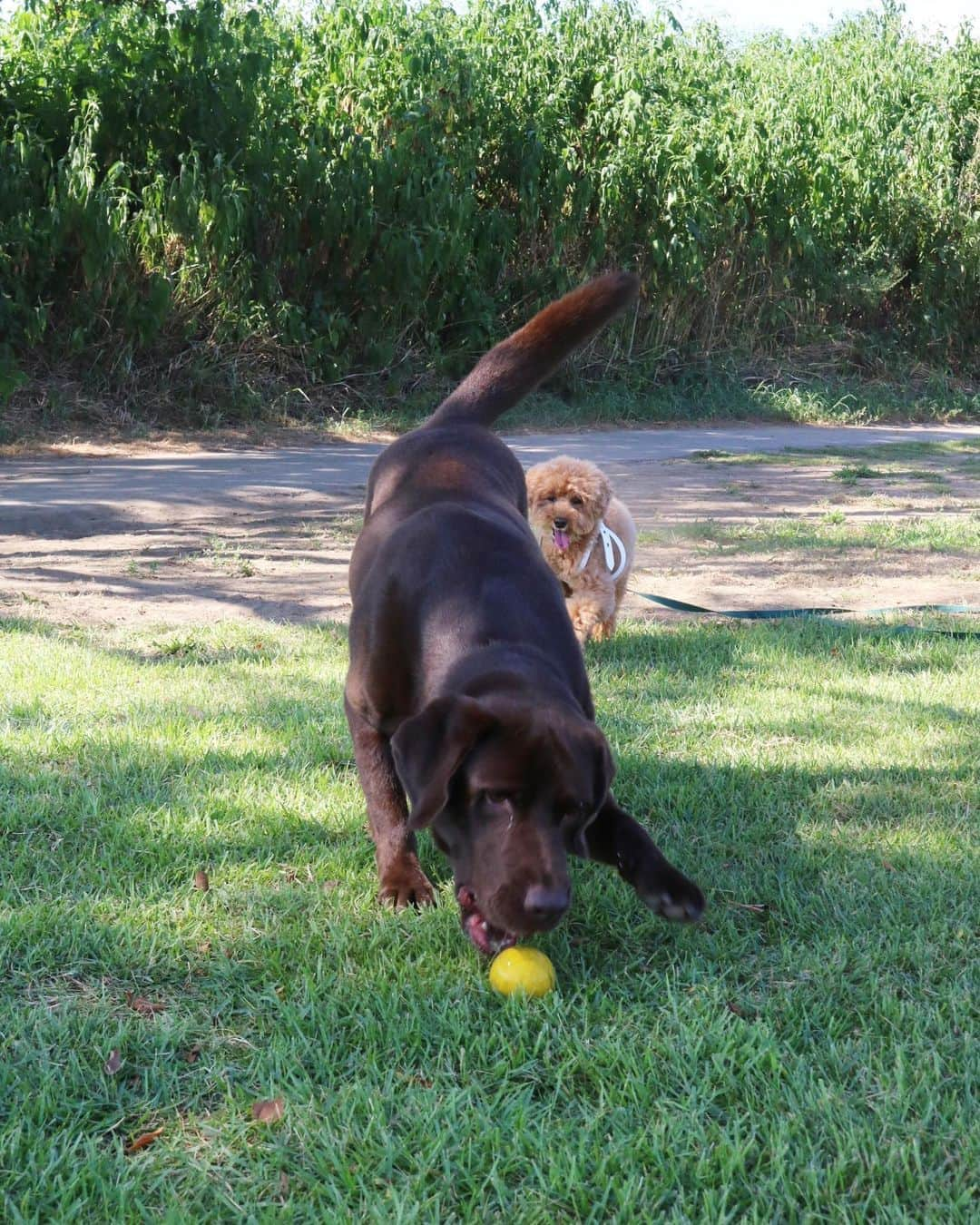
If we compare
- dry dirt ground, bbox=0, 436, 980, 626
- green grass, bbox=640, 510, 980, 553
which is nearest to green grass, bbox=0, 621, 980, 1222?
dry dirt ground, bbox=0, 436, 980, 626

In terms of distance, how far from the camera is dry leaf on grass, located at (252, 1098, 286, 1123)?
7.31 feet

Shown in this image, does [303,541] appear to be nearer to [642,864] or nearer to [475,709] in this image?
[642,864]

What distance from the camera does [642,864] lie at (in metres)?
3.07

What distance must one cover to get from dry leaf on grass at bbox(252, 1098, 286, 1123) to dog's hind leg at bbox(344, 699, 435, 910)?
34.1 inches

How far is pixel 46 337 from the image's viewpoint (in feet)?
42.6

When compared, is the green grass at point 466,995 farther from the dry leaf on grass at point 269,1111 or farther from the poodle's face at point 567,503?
the poodle's face at point 567,503

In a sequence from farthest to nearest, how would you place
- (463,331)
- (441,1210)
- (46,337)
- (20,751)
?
(463,331), (46,337), (20,751), (441,1210)

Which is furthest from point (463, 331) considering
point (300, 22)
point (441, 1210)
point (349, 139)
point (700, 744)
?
point (441, 1210)

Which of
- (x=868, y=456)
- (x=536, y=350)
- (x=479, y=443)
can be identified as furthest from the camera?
(x=868, y=456)

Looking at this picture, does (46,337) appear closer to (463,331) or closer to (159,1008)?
(463,331)

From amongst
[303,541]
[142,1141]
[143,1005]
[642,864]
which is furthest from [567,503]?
[142,1141]

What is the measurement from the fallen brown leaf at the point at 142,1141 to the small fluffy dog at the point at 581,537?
3958 millimetres

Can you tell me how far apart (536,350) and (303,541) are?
3669 mm

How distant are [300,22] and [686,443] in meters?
6.78
